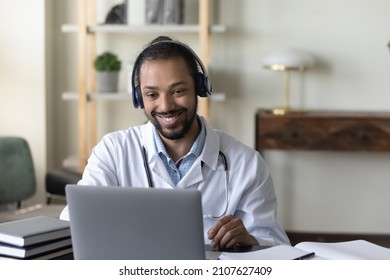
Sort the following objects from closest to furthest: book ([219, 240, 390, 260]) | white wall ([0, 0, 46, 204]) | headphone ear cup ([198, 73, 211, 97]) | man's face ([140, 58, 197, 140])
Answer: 1. book ([219, 240, 390, 260])
2. man's face ([140, 58, 197, 140])
3. headphone ear cup ([198, 73, 211, 97])
4. white wall ([0, 0, 46, 204])

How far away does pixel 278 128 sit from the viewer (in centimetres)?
377

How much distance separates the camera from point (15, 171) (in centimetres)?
343

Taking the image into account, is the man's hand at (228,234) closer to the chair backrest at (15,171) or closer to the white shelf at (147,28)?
the chair backrest at (15,171)

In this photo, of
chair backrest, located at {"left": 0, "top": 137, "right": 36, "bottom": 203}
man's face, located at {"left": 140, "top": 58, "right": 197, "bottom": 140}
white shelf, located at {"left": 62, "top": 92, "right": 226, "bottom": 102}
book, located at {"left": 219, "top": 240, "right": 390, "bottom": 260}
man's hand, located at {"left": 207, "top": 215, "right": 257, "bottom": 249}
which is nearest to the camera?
book, located at {"left": 219, "top": 240, "right": 390, "bottom": 260}

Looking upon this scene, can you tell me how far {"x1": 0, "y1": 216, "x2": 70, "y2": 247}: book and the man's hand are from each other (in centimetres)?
34

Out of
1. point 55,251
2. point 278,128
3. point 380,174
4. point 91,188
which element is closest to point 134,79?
point 55,251

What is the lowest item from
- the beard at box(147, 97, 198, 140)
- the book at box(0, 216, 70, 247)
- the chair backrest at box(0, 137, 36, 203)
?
the chair backrest at box(0, 137, 36, 203)

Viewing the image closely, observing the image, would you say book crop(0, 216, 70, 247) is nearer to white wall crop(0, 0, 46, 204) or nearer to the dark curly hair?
the dark curly hair

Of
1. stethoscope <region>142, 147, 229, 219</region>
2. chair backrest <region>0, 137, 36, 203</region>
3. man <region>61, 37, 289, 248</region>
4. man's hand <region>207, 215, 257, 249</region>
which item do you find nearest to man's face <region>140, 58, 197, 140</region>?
man <region>61, 37, 289, 248</region>

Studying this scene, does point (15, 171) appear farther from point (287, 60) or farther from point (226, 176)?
point (226, 176)

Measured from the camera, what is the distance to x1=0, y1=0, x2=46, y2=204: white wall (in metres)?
3.94

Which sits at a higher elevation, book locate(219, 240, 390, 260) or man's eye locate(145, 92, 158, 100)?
man's eye locate(145, 92, 158, 100)
